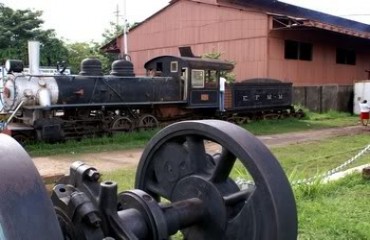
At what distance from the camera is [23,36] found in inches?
1501

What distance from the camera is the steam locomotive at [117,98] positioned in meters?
12.9

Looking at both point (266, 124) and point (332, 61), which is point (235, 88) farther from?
point (332, 61)

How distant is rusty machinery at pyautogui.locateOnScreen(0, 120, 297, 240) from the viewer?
1.43 m

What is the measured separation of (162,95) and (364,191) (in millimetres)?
10609

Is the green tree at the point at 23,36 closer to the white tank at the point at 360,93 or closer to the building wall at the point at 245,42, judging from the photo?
the building wall at the point at 245,42

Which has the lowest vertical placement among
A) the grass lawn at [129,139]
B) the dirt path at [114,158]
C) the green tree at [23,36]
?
the dirt path at [114,158]

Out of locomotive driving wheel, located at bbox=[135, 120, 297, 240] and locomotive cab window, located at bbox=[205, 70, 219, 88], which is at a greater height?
locomotive cab window, located at bbox=[205, 70, 219, 88]

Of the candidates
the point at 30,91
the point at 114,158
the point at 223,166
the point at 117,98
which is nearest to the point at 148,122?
the point at 117,98

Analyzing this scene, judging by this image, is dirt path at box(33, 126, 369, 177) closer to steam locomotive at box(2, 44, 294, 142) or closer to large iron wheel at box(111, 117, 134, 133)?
steam locomotive at box(2, 44, 294, 142)

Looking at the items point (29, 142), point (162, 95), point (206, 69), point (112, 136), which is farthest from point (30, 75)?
point (206, 69)

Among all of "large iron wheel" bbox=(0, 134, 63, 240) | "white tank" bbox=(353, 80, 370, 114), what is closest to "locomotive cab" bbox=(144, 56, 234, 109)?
"white tank" bbox=(353, 80, 370, 114)

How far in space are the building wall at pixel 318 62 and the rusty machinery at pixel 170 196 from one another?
20.3 metres

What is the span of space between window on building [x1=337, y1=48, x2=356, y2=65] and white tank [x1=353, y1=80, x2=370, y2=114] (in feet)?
10.5

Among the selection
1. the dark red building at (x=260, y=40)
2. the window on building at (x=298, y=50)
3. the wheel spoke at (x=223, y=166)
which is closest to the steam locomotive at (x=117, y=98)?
the dark red building at (x=260, y=40)
